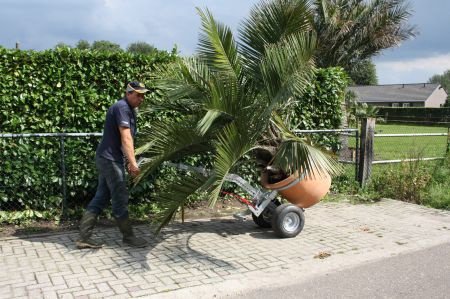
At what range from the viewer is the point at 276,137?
5918 mm

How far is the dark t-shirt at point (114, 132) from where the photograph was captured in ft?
17.5

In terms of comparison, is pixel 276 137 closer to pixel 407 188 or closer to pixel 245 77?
pixel 245 77

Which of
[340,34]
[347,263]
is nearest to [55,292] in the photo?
[347,263]

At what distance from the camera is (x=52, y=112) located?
6.52 metres

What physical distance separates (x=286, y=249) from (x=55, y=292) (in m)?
2.63

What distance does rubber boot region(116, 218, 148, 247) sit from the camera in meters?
5.51

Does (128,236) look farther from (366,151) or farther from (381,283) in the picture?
(366,151)

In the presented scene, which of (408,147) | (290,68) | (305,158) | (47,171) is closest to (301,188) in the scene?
(305,158)

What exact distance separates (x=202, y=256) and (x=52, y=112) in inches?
119

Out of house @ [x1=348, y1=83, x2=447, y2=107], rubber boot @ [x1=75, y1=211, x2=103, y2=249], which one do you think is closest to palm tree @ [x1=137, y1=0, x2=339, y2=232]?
rubber boot @ [x1=75, y1=211, x2=103, y2=249]

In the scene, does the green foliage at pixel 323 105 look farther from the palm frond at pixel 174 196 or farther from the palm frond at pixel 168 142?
the palm frond at pixel 174 196

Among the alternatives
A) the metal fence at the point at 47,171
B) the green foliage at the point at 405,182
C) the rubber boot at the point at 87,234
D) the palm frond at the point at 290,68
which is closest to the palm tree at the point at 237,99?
the palm frond at the point at 290,68

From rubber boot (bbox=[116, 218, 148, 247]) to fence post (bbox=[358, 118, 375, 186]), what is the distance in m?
5.12

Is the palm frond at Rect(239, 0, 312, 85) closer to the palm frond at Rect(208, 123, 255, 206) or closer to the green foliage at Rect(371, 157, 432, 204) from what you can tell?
the palm frond at Rect(208, 123, 255, 206)
